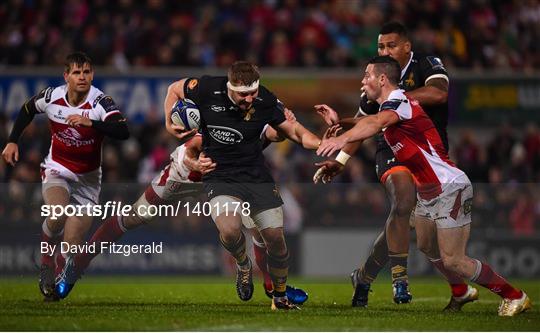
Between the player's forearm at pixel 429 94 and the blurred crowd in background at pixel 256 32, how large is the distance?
9.76 metres

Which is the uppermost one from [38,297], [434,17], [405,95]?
[434,17]

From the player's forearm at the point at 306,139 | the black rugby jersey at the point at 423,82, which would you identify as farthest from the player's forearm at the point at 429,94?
the player's forearm at the point at 306,139

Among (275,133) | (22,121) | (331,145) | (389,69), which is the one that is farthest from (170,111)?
(389,69)

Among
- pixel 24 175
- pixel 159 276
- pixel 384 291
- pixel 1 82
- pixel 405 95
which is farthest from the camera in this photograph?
pixel 1 82

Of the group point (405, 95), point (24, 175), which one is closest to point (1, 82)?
point (24, 175)

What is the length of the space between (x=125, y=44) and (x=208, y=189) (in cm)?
1074

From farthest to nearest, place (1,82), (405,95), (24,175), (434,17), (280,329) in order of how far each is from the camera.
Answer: (434,17)
(1,82)
(24,175)
(405,95)
(280,329)

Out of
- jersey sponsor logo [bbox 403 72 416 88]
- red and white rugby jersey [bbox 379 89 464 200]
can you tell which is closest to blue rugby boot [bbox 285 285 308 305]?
red and white rugby jersey [bbox 379 89 464 200]

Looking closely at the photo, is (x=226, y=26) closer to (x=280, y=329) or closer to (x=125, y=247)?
(x=125, y=247)

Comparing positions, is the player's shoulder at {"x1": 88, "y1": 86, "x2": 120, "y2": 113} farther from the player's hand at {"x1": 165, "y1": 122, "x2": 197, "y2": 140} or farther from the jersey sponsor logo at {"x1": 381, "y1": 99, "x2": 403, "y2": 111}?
the jersey sponsor logo at {"x1": 381, "y1": 99, "x2": 403, "y2": 111}

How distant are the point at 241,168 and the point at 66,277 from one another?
6.25 feet

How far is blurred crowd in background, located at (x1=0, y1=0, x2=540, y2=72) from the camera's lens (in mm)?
20750

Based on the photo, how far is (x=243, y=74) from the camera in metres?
10.3

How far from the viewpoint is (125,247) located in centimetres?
1077
